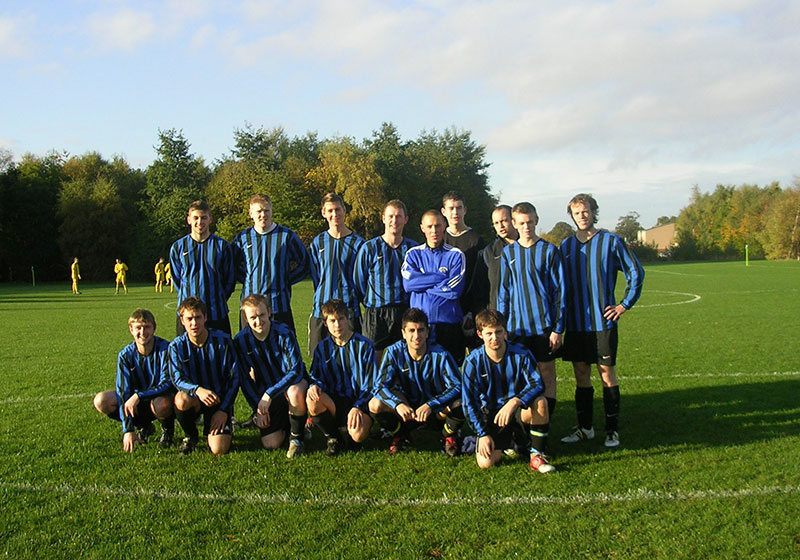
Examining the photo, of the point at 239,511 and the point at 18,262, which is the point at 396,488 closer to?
the point at 239,511

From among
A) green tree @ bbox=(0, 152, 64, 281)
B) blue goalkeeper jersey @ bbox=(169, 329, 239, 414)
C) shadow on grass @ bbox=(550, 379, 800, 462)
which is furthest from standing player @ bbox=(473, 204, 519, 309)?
green tree @ bbox=(0, 152, 64, 281)

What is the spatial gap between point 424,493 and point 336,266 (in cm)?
212

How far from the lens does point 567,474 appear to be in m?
4.07

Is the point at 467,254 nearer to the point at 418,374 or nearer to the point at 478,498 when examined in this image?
the point at 418,374

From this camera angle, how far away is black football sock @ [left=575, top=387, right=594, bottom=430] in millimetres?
4958

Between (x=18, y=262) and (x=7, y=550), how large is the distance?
47018 millimetres

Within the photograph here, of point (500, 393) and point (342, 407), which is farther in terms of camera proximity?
point (342, 407)

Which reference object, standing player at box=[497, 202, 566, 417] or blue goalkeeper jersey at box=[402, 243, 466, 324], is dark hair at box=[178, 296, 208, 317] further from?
standing player at box=[497, 202, 566, 417]

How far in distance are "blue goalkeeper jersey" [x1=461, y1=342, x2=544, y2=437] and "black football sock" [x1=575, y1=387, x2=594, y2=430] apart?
2.57ft

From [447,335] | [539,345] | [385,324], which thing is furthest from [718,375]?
[385,324]

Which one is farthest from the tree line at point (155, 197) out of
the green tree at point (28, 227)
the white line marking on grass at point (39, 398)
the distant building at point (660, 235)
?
the distant building at point (660, 235)

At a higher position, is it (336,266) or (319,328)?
(336,266)

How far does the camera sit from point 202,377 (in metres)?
4.78

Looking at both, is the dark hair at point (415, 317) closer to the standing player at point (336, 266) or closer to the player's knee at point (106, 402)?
the standing player at point (336, 266)
